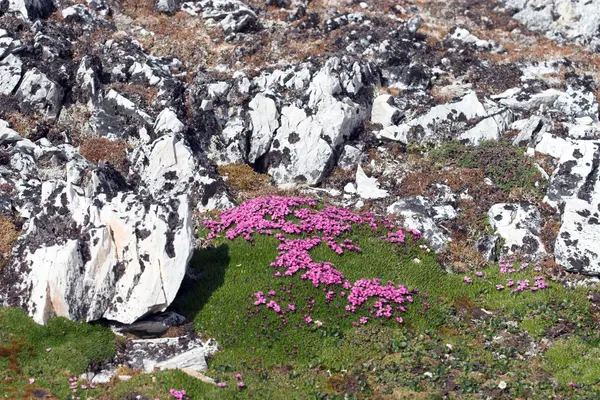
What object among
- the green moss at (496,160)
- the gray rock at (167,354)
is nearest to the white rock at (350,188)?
the green moss at (496,160)

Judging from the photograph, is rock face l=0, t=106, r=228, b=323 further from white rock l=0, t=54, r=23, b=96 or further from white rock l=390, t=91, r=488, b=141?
white rock l=390, t=91, r=488, b=141

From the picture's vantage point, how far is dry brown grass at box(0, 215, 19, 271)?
687 inches

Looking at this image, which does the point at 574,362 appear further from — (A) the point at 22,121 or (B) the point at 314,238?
(A) the point at 22,121

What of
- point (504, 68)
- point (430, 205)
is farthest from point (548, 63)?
point (430, 205)

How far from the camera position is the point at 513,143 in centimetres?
2734

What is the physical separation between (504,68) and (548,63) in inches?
137

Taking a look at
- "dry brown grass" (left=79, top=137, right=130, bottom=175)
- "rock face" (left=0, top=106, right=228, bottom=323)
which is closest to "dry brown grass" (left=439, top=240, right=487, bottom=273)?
"rock face" (left=0, top=106, right=228, bottom=323)

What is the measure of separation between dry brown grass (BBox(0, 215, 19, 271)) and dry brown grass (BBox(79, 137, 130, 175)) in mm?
6322

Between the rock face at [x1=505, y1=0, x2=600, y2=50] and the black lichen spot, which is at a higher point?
the rock face at [x1=505, y1=0, x2=600, y2=50]

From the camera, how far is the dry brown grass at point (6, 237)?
17453mm

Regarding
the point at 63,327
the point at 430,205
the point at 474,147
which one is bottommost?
the point at 63,327

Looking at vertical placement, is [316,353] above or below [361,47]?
below

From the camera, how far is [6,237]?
18.4 m

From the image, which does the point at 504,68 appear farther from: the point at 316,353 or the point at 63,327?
the point at 63,327
